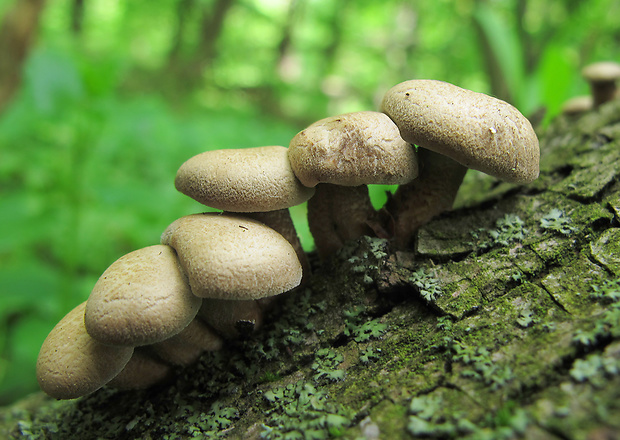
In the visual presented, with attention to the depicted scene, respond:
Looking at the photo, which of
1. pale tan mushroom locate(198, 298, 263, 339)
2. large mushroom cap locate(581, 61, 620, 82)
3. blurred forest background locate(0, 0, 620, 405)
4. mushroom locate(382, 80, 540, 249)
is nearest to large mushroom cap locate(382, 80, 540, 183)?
mushroom locate(382, 80, 540, 249)

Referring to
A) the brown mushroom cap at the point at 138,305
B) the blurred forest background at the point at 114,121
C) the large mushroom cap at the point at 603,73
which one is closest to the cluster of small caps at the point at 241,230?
the brown mushroom cap at the point at 138,305

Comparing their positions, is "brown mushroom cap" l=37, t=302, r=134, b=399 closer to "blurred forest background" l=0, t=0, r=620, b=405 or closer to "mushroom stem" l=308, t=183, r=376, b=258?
"mushroom stem" l=308, t=183, r=376, b=258

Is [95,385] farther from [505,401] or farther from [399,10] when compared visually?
[399,10]

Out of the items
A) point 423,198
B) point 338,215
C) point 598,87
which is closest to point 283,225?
point 338,215

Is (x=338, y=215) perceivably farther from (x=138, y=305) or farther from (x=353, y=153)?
(x=138, y=305)

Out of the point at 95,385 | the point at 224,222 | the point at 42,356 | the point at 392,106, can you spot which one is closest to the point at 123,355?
the point at 95,385

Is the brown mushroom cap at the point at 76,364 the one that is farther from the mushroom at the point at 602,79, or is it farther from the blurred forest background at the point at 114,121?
the mushroom at the point at 602,79
